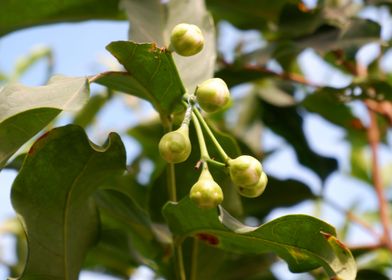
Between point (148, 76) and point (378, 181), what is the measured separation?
1.09m

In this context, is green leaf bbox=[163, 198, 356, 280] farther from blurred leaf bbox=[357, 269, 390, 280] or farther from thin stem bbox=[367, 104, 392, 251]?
thin stem bbox=[367, 104, 392, 251]

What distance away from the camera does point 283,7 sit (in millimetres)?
1672

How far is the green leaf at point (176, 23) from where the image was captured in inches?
46.0

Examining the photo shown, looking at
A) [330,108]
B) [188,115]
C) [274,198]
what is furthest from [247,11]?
[188,115]

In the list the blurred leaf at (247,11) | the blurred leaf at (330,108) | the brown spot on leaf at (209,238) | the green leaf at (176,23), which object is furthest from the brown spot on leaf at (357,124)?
the brown spot on leaf at (209,238)

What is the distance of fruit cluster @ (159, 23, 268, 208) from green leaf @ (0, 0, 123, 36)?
0.66 m

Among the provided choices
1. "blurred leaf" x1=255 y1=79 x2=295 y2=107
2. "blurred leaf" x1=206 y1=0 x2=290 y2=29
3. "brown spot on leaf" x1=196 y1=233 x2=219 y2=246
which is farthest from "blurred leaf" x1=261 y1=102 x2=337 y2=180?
"brown spot on leaf" x1=196 y1=233 x2=219 y2=246

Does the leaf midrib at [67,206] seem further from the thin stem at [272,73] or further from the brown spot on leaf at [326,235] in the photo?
the thin stem at [272,73]

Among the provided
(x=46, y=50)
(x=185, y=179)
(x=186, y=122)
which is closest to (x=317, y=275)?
(x=185, y=179)

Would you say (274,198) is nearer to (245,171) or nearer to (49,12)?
(49,12)

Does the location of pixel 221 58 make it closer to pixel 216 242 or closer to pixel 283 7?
pixel 283 7

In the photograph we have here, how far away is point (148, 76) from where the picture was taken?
1.07 metres

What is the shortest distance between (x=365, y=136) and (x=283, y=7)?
0.68 meters

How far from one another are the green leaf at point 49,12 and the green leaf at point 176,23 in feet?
0.92
